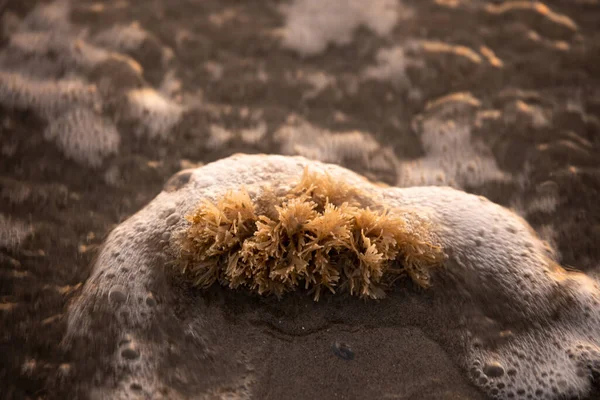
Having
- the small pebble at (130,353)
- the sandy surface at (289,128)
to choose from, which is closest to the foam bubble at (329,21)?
the sandy surface at (289,128)

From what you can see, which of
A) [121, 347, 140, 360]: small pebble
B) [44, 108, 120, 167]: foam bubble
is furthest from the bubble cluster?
[44, 108, 120, 167]: foam bubble

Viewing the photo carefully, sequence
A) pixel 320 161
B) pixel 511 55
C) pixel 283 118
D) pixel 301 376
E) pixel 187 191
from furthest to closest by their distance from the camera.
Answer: pixel 511 55, pixel 283 118, pixel 320 161, pixel 187 191, pixel 301 376

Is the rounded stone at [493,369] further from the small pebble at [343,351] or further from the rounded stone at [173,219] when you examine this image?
the rounded stone at [173,219]

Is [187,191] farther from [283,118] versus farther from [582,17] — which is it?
[582,17]

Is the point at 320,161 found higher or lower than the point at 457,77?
lower

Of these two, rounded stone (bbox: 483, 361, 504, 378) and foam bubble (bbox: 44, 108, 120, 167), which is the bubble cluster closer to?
rounded stone (bbox: 483, 361, 504, 378)

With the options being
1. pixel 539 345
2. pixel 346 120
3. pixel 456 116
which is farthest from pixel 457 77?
pixel 539 345

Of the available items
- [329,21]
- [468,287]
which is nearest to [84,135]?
[329,21]
